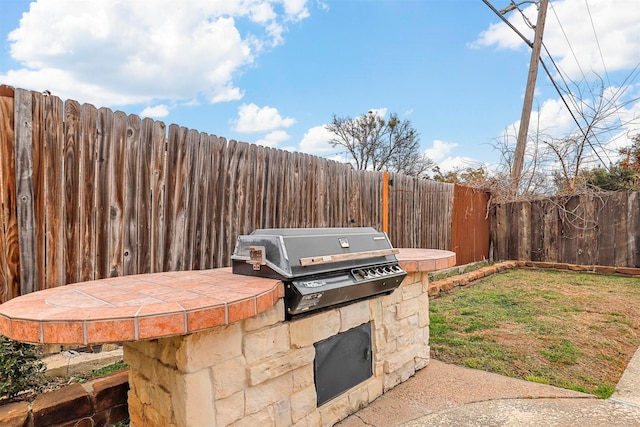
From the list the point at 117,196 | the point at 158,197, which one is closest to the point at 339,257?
the point at 158,197

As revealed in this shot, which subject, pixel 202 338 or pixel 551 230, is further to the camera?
pixel 551 230

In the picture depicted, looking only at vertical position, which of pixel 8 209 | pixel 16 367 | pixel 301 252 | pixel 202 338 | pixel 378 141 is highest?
pixel 378 141

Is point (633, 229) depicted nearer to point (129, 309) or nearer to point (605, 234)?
point (605, 234)

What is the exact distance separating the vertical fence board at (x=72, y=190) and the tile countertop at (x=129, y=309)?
0.42 metres

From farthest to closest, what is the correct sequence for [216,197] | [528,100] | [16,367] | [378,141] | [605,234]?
[378,141]
[528,100]
[605,234]
[216,197]
[16,367]

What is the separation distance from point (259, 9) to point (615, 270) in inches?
331

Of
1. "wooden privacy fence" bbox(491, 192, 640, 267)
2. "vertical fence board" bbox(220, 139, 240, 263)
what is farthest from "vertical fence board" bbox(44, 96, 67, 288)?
"wooden privacy fence" bbox(491, 192, 640, 267)

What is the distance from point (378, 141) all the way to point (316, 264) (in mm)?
14636

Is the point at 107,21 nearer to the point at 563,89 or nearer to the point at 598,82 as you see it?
the point at 598,82

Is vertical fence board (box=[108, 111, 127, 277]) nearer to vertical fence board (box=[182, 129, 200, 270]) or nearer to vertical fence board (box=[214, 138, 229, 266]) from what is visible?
vertical fence board (box=[182, 129, 200, 270])

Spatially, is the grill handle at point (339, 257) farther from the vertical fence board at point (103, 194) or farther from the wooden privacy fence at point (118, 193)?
the vertical fence board at point (103, 194)

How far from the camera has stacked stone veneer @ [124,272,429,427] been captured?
5.09 feet

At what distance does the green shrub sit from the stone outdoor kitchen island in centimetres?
52

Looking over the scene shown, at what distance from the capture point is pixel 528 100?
27.7ft
